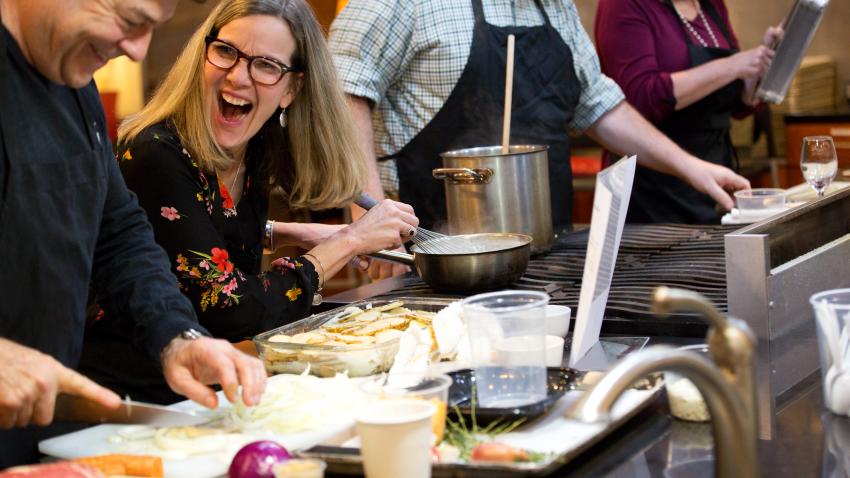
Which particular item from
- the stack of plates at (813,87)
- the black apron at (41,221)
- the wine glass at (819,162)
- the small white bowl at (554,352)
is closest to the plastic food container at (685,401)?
the small white bowl at (554,352)

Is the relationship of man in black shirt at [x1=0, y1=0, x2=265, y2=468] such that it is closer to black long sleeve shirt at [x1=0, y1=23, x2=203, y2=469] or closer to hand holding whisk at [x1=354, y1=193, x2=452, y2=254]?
black long sleeve shirt at [x1=0, y1=23, x2=203, y2=469]

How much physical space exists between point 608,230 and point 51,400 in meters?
0.85

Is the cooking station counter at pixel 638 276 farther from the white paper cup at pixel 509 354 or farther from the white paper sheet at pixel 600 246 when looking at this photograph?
the white paper cup at pixel 509 354

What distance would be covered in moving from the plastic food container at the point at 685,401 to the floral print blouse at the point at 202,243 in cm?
99

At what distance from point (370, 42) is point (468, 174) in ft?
2.40

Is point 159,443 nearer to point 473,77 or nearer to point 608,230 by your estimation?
point 608,230

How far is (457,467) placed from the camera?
1.40 metres

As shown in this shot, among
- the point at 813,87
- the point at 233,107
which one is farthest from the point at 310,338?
the point at 813,87

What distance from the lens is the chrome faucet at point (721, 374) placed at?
1172 mm

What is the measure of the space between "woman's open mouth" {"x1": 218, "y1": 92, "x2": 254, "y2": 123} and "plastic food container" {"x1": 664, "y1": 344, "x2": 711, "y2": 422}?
48.6 inches

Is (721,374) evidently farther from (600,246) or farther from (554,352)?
(554,352)

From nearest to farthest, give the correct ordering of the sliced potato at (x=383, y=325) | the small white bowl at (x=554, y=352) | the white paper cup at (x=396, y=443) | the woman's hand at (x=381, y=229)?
the white paper cup at (x=396, y=443) → the small white bowl at (x=554, y=352) → the sliced potato at (x=383, y=325) → the woman's hand at (x=381, y=229)

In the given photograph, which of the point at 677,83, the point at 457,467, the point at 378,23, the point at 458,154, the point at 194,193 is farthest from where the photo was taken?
the point at 677,83

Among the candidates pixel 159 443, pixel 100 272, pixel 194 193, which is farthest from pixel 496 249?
pixel 159 443
